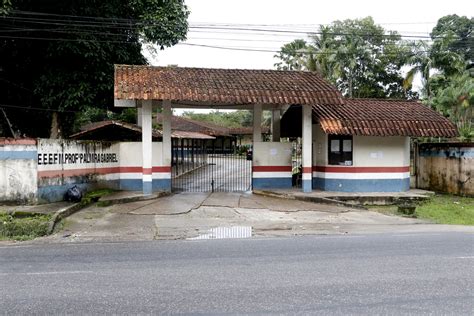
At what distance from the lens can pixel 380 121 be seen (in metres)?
19.5

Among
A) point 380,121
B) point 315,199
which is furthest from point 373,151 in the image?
point 315,199

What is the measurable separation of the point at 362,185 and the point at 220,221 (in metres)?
8.10

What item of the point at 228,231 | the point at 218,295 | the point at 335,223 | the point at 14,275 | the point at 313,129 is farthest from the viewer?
the point at 313,129

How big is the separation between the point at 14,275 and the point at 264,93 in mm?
12725

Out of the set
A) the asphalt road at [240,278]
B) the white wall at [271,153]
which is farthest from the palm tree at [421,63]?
the asphalt road at [240,278]

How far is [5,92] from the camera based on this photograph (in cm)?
2392

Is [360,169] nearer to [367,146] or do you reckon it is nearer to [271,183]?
[367,146]

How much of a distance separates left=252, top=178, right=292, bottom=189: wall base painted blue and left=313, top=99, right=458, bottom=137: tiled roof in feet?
9.86

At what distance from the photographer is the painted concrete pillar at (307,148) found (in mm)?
19141

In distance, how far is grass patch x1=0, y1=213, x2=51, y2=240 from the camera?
1141 centimetres

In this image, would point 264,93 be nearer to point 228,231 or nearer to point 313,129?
point 313,129

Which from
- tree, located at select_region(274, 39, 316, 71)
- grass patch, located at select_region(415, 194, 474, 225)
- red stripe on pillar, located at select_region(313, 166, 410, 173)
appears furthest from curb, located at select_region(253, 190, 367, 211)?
tree, located at select_region(274, 39, 316, 71)

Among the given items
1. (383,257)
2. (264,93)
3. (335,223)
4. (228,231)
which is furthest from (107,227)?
(264,93)

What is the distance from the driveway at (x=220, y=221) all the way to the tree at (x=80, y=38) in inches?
276
